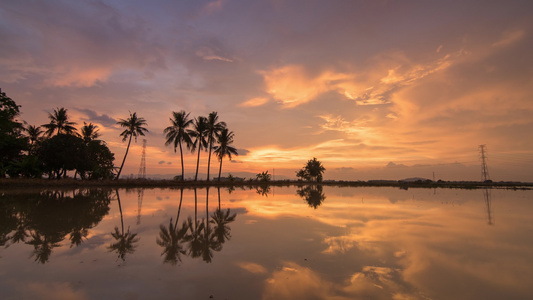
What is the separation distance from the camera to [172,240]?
7.16 m

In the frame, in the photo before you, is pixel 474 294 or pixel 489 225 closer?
pixel 474 294

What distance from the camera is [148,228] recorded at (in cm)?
873

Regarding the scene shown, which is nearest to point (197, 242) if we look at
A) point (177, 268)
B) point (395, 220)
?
point (177, 268)

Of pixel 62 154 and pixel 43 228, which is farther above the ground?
pixel 62 154

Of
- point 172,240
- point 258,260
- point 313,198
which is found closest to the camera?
point 258,260

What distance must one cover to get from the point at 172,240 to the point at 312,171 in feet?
234

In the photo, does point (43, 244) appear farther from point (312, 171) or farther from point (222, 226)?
point (312, 171)

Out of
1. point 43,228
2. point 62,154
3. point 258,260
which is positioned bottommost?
point 258,260

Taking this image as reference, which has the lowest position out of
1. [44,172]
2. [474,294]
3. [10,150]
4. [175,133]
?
[474,294]

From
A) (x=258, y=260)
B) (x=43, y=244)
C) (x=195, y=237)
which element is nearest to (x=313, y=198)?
(x=195, y=237)

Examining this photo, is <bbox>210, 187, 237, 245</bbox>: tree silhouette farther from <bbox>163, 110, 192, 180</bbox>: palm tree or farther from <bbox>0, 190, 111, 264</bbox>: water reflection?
<bbox>163, 110, 192, 180</bbox>: palm tree

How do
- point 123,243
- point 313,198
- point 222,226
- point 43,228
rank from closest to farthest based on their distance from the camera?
1. point 123,243
2. point 43,228
3. point 222,226
4. point 313,198

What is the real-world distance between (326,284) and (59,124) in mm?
54512

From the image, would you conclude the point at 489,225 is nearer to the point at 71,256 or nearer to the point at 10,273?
the point at 71,256
